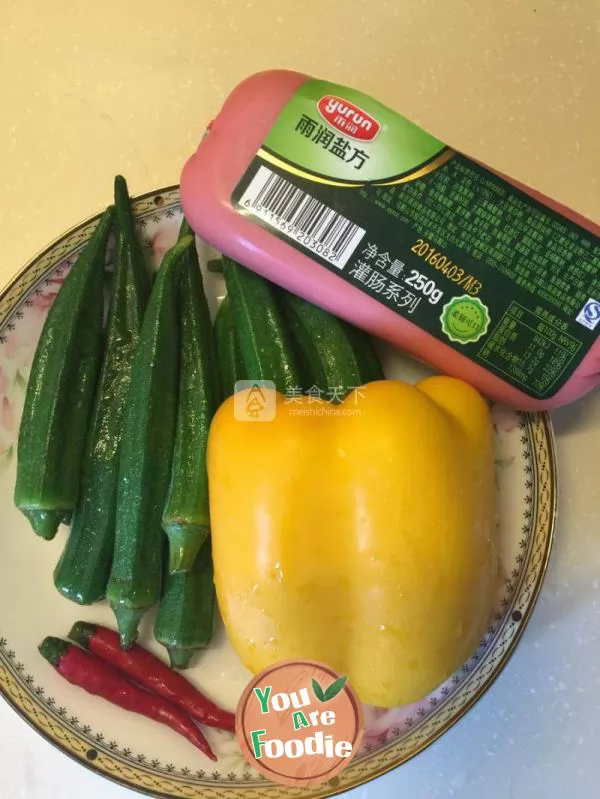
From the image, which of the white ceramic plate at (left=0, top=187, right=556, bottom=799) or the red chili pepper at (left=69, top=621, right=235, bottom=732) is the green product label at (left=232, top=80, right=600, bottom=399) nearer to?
the white ceramic plate at (left=0, top=187, right=556, bottom=799)

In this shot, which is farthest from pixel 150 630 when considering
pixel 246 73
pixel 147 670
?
pixel 246 73

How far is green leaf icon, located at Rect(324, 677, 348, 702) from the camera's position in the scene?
85 centimetres

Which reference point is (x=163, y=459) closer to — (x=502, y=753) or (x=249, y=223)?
(x=249, y=223)

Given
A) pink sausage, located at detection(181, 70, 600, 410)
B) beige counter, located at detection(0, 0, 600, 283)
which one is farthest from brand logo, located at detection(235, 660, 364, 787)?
beige counter, located at detection(0, 0, 600, 283)

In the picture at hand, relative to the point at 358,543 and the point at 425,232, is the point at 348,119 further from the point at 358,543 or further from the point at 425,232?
the point at 358,543

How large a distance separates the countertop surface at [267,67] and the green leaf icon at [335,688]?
1.54 ft

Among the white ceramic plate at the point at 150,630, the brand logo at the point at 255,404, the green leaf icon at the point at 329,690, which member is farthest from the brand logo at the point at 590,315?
the green leaf icon at the point at 329,690

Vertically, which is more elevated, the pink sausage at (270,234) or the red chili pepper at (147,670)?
the pink sausage at (270,234)

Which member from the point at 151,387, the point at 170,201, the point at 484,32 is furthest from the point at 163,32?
the point at 151,387

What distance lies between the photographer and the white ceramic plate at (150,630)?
0.94 metres

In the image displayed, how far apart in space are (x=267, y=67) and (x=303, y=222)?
494 millimetres

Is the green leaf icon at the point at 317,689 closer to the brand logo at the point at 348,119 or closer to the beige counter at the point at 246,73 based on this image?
the brand logo at the point at 348,119

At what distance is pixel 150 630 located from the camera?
3.40 ft

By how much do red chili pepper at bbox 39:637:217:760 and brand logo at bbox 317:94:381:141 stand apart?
0.84m
